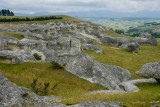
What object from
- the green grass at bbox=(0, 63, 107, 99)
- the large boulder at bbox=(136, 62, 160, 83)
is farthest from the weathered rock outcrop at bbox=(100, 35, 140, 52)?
the green grass at bbox=(0, 63, 107, 99)

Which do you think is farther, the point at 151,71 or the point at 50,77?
the point at 50,77

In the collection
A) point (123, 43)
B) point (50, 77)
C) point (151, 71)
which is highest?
point (151, 71)

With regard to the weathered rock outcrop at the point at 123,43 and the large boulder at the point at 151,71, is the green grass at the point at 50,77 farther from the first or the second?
the weathered rock outcrop at the point at 123,43

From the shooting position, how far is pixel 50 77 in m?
24.9

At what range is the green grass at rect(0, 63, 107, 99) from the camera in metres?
21.5

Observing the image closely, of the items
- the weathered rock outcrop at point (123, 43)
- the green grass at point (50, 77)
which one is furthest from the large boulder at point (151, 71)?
the weathered rock outcrop at point (123, 43)

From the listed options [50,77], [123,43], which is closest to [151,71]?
[50,77]

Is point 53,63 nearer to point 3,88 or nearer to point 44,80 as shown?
point 44,80

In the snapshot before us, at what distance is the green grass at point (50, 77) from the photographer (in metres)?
21.5

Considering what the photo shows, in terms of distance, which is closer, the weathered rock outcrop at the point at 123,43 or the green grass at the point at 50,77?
the green grass at the point at 50,77

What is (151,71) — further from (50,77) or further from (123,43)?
(123,43)

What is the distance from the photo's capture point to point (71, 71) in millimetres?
27984

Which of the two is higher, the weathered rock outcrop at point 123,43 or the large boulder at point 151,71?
the large boulder at point 151,71

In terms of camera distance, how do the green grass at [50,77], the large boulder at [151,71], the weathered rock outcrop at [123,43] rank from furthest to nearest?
the weathered rock outcrop at [123,43], the large boulder at [151,71], the green grass at [50,77]
